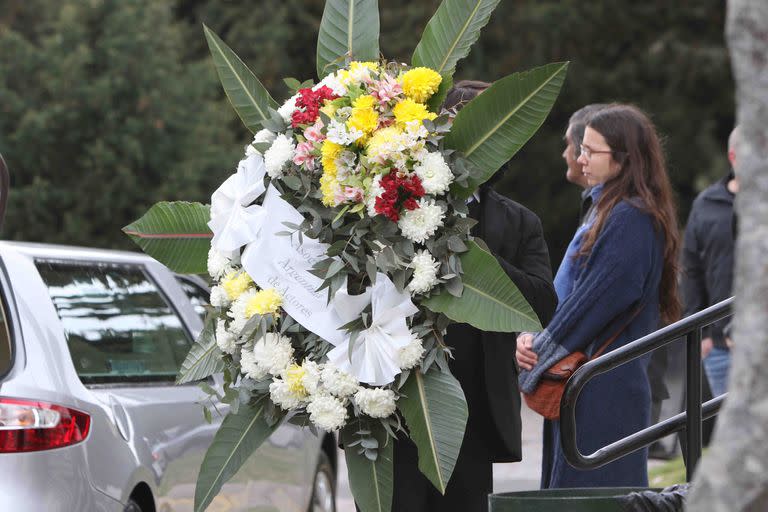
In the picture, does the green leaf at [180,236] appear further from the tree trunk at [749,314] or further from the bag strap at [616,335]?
the tree trunk at [749,314]

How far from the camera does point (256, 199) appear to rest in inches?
153

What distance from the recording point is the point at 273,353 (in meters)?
3.69

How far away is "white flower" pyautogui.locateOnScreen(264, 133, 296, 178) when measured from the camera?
3.76 m

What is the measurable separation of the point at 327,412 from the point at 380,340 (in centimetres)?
24

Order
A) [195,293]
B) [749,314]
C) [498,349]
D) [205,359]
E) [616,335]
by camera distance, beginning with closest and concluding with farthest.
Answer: [749,314] → [205,359] → [498,349] → [616,335] → [195,293]

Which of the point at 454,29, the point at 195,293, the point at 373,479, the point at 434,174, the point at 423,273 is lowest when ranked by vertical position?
the point at 373,479

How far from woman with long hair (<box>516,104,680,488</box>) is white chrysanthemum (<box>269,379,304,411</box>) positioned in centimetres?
138

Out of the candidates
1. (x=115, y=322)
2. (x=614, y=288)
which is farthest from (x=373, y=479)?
(x=115, y=322)

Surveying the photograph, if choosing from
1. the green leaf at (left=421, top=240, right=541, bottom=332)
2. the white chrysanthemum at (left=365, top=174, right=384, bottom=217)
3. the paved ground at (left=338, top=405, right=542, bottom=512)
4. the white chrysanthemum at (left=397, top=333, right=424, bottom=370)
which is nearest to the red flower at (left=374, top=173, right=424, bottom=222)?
the white chrysanthemum at (left=365, top=174, right=384, bottom=217)

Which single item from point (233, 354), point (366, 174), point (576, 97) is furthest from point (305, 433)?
point (576, 97)

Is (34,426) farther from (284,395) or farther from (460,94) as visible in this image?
(460,94)

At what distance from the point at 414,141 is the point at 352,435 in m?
0.85

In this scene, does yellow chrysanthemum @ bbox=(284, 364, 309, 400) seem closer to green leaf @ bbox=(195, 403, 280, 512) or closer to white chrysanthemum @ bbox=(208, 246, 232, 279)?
green leaf @ bbox=(195, 403, 280, 512)

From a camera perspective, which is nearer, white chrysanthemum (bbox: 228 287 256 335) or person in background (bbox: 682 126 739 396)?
white chrysanthemum (bbox: 228 287 256 335)
